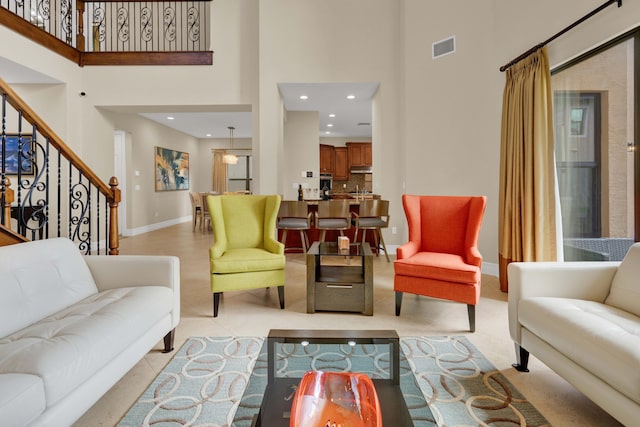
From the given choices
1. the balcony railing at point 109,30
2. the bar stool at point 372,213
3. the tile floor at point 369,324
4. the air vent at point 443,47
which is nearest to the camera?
the tile floor at point 369,324

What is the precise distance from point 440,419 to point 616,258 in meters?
2.44

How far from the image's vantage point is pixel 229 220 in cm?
363

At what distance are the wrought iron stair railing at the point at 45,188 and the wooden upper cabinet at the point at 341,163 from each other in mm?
6612

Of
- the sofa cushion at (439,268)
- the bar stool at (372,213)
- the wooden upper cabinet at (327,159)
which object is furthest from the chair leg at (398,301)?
the wooden upper cabinet at (327,159)

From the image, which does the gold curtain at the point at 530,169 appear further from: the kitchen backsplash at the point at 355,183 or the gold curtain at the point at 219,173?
the gold curtain at the point at 219,173

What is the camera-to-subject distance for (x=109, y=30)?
7.36 meters

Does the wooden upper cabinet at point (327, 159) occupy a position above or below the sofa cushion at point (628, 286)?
above

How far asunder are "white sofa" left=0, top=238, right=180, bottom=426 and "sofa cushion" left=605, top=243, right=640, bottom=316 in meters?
2.61

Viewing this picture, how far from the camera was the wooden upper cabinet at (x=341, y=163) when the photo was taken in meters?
11.2

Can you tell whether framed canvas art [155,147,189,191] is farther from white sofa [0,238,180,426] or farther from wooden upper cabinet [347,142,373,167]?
white sofa [0,238,180,426]

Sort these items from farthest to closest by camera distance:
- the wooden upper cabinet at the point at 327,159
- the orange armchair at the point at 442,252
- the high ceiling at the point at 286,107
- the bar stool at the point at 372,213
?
1. the wooden upper cabinet at the point at 327,159
2. the high ceiling at the point at 286,107
3. the bar stool at the point at 372,213
4. the orange armchair at the point at 442,252

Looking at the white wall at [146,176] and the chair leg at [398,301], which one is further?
the white wall at [146,176]

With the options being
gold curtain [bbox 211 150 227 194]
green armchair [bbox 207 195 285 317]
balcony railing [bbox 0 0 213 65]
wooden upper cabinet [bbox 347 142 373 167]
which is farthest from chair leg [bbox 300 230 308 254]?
gold curtain [bbox 211 150 227 194]

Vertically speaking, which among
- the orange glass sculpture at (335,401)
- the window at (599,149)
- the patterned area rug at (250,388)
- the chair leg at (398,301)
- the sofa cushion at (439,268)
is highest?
the window at (599,149)
